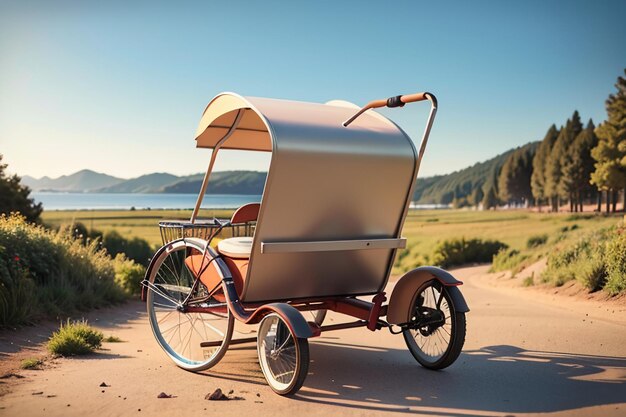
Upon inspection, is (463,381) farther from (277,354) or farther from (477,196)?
(477,196)

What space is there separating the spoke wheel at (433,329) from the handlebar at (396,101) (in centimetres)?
163

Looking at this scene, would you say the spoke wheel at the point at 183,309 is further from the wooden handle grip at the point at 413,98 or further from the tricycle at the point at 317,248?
the wooden handle grip at the point at 413,98

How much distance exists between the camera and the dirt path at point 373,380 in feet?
16.1

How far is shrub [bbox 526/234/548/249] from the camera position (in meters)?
20.1

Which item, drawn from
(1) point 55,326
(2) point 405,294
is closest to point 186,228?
(2) point 405,294

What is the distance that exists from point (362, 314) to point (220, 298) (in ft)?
4.40

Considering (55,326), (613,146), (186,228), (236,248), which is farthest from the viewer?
(613,146)

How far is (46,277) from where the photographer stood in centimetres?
1024

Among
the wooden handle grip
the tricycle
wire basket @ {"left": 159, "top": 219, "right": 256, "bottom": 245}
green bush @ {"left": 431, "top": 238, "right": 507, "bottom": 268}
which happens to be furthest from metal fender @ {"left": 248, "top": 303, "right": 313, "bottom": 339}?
green bush @ {"left": 431, "top": 238, "right": 507, "bottom": 268}

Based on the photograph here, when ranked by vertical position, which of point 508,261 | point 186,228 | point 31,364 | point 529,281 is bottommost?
point 31,364

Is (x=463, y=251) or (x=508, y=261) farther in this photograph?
(x=463, y=251)

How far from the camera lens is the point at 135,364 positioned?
6.39 meters

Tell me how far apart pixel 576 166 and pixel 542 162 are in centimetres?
865

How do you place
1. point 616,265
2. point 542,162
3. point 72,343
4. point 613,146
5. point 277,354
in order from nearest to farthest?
point 277,354
point 72,343
point 616,265
point 613,146
point 542,162
